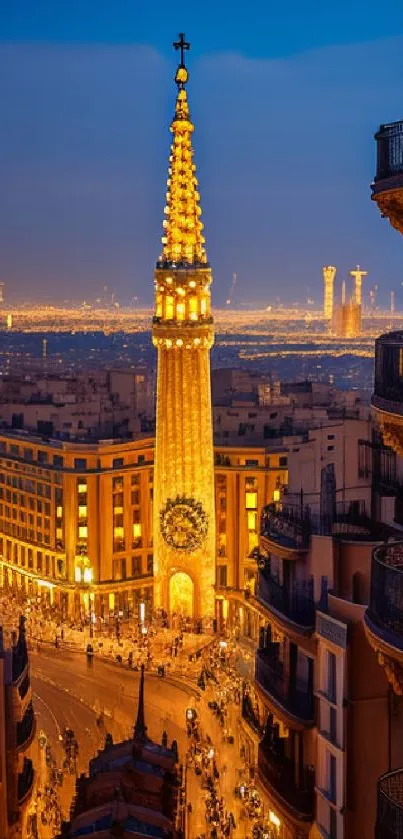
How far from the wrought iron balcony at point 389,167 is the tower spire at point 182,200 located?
137 ft

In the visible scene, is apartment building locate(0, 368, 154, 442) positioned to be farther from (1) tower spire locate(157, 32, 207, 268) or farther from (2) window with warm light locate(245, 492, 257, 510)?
(1) tower spire locate(157, 32, 207, 268)

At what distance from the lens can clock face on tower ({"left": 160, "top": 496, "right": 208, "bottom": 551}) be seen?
5653 centimetres

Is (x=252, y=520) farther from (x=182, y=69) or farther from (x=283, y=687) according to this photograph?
(x=283, y=687)

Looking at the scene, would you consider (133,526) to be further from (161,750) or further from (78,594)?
(161,750)

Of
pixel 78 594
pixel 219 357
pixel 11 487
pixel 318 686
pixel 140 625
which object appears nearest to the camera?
pixel 318 686

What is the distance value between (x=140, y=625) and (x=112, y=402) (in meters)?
28.0

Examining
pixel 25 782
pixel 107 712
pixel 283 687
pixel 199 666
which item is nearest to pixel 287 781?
pixel 283 687

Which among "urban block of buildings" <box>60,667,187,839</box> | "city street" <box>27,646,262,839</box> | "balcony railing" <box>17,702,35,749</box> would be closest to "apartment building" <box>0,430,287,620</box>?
"city street" <box>27,646,262,839</box>

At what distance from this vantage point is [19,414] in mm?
72438

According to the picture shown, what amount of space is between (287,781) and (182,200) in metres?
36.2

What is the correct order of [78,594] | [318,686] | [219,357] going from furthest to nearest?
[219,357]
[78,594]
[318,686]

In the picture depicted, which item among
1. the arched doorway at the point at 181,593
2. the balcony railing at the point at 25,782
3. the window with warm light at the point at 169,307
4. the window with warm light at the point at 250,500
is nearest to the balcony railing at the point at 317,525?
the balcony railing at the point at 25,782

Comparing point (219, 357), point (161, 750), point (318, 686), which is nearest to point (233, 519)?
point (161, 750)

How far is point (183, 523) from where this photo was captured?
5653 centimetres
